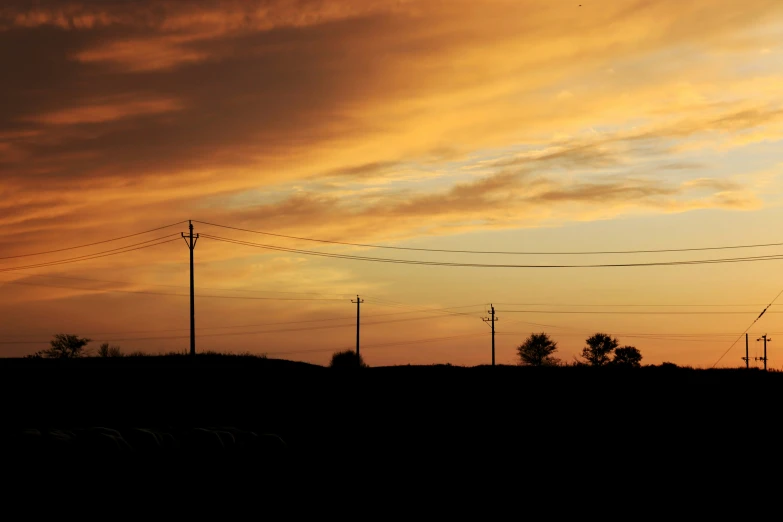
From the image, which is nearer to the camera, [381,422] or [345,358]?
[381,422]

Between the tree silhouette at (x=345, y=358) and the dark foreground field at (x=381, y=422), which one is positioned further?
the tree silhouette at (x=345, y=358)

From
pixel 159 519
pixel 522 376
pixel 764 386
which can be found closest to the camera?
pixel 159 519

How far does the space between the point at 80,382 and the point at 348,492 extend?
43917 millimetres

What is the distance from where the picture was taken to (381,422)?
50.4 meters

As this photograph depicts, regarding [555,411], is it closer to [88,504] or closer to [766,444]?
[766,444]

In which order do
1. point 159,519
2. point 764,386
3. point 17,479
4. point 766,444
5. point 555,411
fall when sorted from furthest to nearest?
point 764,386, point 555,411, point 766,444, point 17,479, point 159,519

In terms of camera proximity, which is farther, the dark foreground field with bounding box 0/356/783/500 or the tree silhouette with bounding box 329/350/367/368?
the tree silhouette with bounding box 329/350/367/368

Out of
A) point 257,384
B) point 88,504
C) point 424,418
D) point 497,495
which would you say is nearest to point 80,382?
point 257,384

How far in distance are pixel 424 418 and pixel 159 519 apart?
27206mm

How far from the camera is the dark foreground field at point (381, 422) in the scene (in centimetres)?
3278

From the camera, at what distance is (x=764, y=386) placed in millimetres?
54656

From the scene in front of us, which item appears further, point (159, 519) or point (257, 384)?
point (257, 384)

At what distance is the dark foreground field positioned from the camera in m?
32.8

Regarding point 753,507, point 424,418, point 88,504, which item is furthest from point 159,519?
point 424,418
